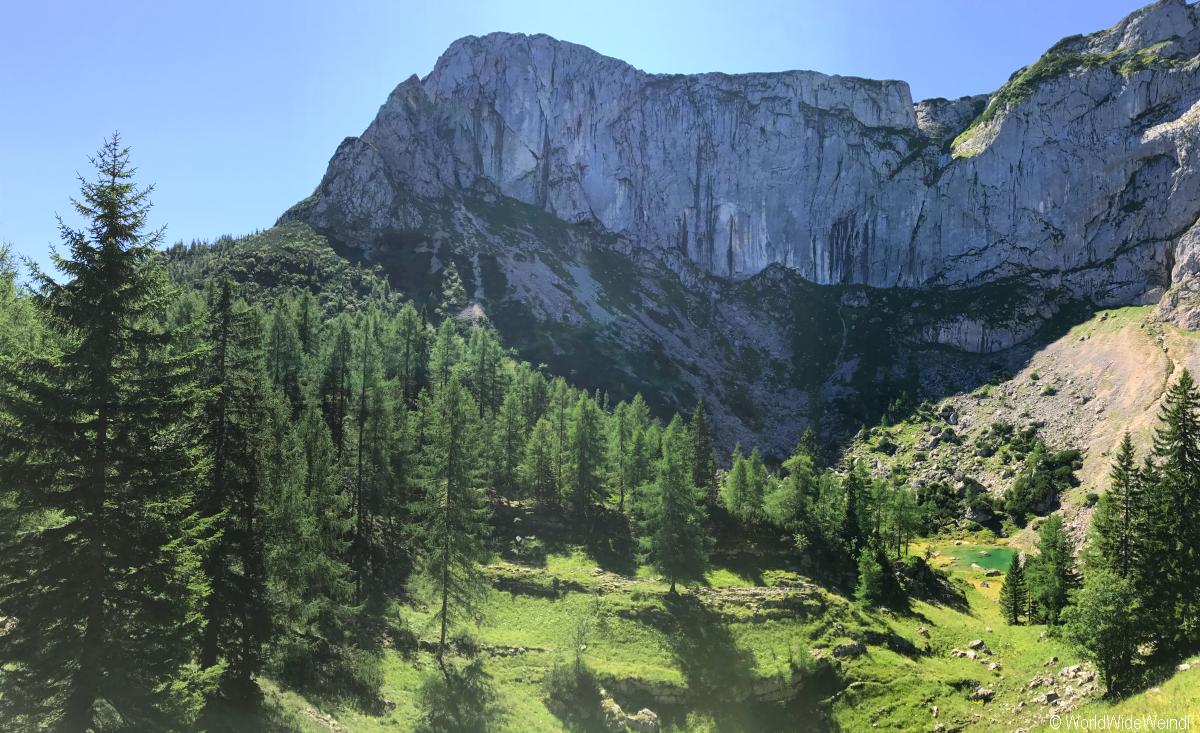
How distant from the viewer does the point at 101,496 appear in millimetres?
16922

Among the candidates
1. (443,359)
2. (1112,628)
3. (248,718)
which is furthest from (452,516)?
(443,359)

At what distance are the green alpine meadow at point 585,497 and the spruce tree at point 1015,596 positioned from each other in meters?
0.23

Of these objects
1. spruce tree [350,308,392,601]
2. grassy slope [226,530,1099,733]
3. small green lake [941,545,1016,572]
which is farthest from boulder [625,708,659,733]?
small green lake [941,545,1016,572]

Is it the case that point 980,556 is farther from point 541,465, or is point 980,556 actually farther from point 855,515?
point 541,465

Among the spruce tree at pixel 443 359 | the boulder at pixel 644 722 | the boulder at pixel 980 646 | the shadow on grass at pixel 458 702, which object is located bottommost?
the boulder at pixel 644 722

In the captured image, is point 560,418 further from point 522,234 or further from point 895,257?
point 895,257

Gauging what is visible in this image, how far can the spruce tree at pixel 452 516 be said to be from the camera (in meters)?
38.1

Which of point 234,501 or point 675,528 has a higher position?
point 234,501

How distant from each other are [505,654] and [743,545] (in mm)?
27465

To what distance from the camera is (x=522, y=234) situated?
630ft

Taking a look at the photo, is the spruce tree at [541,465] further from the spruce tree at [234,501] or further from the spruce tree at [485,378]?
the spruce tree at [234,501]

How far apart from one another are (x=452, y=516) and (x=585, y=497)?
2681 centimetres

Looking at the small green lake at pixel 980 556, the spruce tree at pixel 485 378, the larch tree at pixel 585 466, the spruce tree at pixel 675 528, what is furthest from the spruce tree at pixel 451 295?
the small green lake at pixel 980 556

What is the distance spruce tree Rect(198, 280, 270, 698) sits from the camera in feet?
80.1
